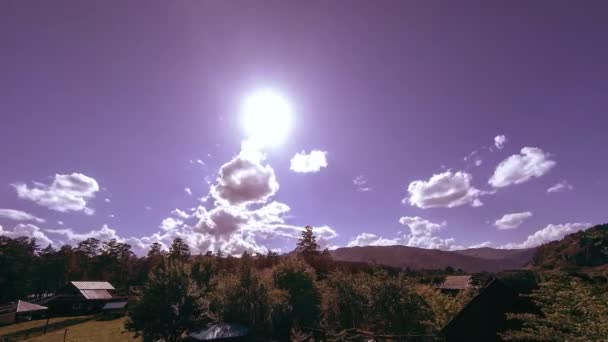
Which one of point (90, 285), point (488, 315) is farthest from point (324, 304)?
point (90, 285)

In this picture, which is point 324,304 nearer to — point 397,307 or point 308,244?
point 397,307

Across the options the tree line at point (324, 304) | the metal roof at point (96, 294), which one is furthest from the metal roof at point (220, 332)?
the metal roof at point (96, 294)

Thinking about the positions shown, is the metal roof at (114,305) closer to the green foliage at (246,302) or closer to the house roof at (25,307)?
the house roof at (25,307)

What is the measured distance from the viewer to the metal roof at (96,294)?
63188 mm

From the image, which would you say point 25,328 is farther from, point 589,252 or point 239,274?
point 589,252

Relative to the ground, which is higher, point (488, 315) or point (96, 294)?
point (488, 315)

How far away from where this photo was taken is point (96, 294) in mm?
65562

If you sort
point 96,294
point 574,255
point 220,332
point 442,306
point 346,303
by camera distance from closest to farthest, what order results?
point 442,306, point 220,332, point 346,303, point 96,294, point 574,255

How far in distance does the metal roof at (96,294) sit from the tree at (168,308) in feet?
152

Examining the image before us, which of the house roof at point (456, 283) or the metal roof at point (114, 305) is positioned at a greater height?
the house roof at point (456, 283)

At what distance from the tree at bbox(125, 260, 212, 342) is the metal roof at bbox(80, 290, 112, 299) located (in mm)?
46184

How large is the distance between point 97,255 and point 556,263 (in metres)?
162

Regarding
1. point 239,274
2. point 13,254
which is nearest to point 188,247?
point 13,254

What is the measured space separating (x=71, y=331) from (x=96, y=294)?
24.3m
